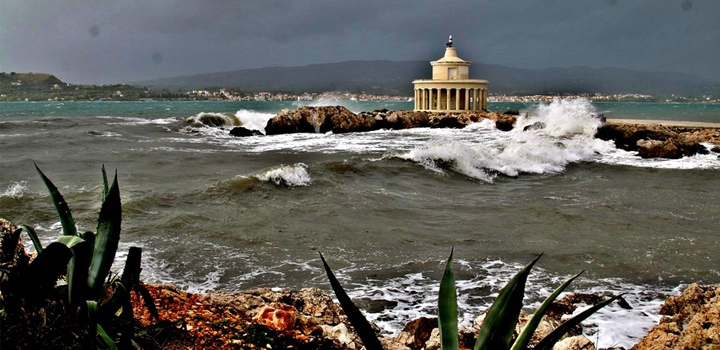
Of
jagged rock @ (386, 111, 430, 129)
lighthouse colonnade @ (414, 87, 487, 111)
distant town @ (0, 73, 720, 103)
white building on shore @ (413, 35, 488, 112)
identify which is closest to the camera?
jagged rock @ (386, 111, 430, 129)

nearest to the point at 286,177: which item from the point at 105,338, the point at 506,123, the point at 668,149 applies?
the point at 105,338

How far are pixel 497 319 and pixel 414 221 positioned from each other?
24.9 ft

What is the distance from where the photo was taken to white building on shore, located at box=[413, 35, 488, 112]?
45.4 meters

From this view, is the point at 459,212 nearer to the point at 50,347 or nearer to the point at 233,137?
the point at 50,347

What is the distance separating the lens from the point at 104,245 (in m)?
2.84

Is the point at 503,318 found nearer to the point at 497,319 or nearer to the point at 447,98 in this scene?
the point at 497,319

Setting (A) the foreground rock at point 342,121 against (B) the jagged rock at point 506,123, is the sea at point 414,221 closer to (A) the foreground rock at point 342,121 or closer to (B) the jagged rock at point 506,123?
(A) the foreground rock at point 342,121

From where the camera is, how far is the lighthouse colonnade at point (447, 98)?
46.2 m

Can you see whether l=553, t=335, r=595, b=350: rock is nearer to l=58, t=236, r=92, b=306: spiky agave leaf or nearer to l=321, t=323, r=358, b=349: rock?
l=321, t=323, r=358, b=349: rock

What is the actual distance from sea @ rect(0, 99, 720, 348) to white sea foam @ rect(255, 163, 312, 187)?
52 millimetres

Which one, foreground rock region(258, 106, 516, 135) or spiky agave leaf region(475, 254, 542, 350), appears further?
foreground rock region(258, 106, 516, 135)

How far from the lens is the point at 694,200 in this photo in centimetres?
1229

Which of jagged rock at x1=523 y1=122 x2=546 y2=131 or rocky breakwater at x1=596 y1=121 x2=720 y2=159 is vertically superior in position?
jagged rock at x1=523 y1=122 x2=546 y2=131

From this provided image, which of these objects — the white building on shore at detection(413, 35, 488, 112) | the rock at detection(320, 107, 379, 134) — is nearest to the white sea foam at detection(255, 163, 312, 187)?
the rock at detection(320, 107, 379, 134)
